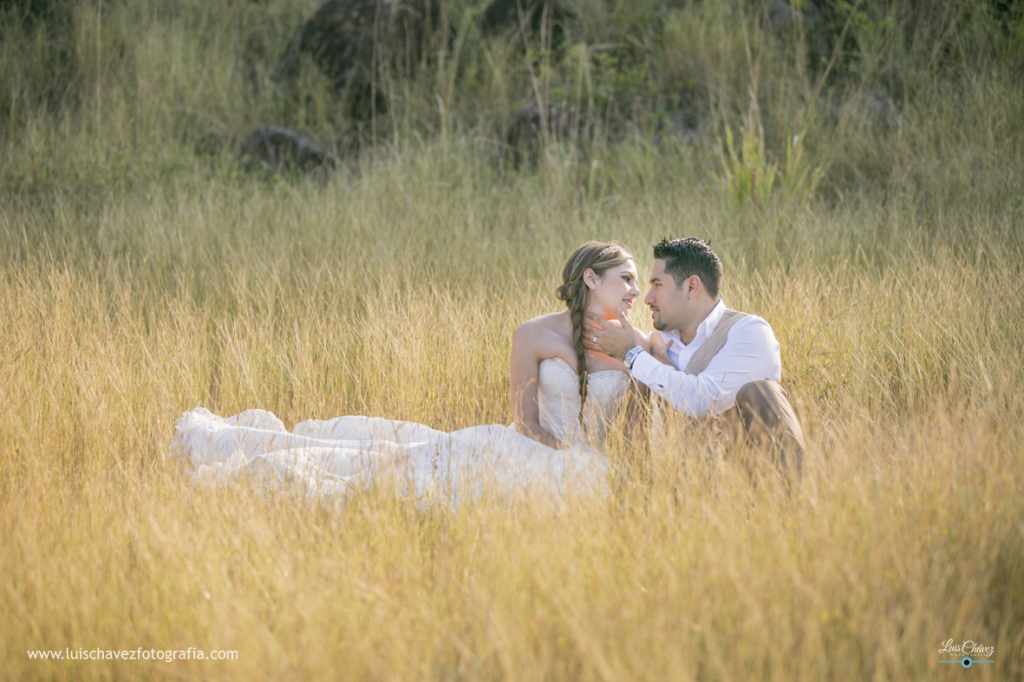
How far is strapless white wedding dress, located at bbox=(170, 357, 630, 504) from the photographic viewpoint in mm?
3166

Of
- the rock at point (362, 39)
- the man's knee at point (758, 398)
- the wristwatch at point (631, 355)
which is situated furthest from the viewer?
the rock at point (362, 39)

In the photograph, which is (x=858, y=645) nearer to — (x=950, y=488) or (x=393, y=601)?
(x=950, y=488)

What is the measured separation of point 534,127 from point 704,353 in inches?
251

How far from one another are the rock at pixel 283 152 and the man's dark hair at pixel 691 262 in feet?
22.8

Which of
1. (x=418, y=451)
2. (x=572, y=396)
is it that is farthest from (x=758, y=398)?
(x=418, y=451)

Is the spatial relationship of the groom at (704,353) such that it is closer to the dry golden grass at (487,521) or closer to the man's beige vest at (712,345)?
the man's beige vest at (712,345)

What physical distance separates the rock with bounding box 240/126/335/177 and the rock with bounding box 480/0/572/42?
3496mm

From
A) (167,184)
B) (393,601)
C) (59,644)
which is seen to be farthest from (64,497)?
(167,184)

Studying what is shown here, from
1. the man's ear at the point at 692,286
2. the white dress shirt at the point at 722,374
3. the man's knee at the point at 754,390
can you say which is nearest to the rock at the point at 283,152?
the man's ear at the point at 692,286

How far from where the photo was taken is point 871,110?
29.8ft

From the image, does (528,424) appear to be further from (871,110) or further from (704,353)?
(871,110)

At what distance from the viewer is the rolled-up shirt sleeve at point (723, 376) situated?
372 cm
